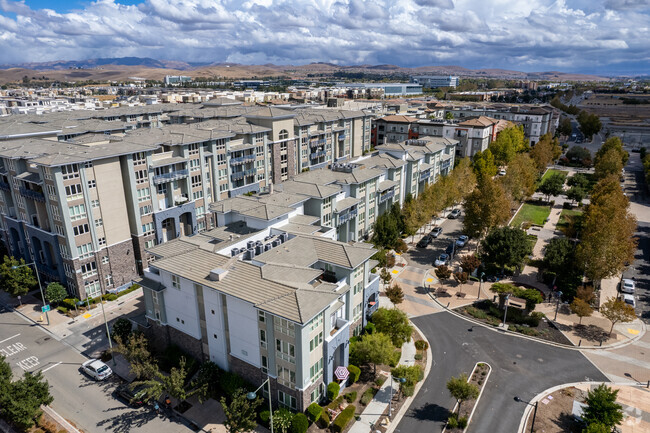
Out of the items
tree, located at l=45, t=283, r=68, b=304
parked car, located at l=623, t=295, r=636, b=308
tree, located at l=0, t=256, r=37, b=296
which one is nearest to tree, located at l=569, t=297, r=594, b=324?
parked car, located at l=623, t=295, r=636, b=308

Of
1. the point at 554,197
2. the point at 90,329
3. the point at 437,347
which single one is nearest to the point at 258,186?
the point at 90,329

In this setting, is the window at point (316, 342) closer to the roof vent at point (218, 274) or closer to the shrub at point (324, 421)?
the shrub at point (324, 421)

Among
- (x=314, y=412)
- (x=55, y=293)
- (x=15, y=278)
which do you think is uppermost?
(x=15, y=278)

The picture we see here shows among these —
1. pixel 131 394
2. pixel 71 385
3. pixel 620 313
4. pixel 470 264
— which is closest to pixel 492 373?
pixel 620 313

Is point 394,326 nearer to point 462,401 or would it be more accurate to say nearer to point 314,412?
point 462,401

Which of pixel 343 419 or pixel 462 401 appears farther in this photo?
pixel 462 401

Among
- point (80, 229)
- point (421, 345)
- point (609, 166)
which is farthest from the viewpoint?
point (609, 166)

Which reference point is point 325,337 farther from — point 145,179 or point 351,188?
point 145,179
